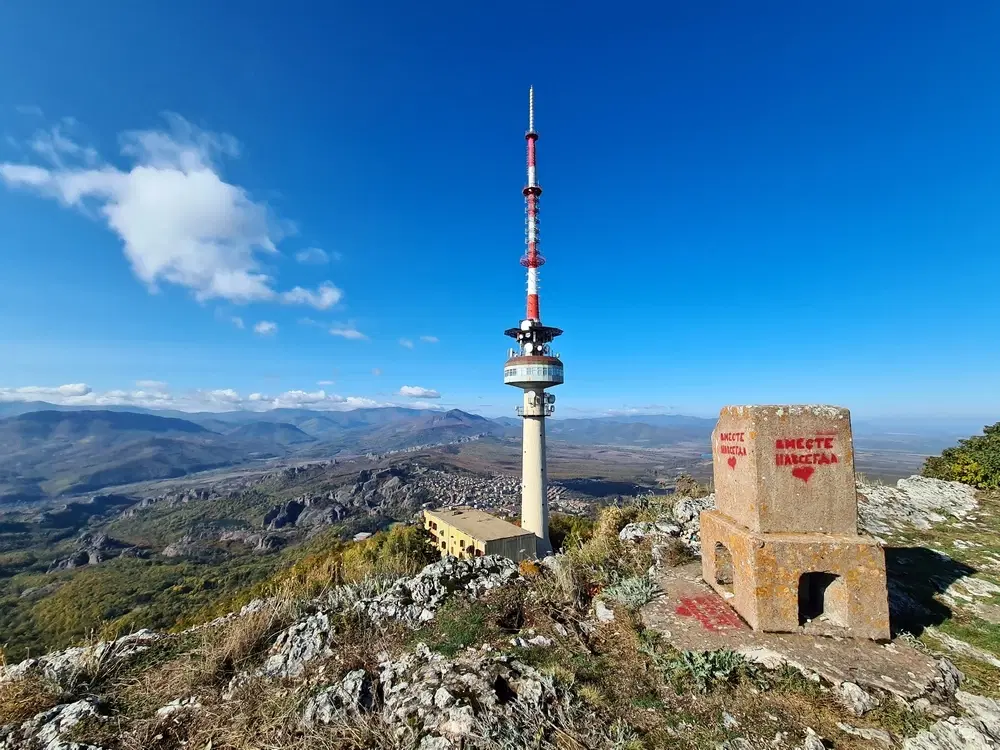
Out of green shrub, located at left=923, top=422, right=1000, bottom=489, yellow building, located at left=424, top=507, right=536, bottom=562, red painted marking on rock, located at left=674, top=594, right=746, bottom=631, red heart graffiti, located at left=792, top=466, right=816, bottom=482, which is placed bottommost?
yellow building, located at left=424, top=507, right=536, bottom=562

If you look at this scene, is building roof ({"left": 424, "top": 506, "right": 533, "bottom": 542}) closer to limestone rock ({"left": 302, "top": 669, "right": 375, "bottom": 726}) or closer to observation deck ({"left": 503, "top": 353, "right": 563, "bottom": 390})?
observation deck ({"left": 503, "top": 353, "right": 563, "bottom": 390})

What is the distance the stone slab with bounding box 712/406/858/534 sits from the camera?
5.11 m

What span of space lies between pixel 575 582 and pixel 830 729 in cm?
324

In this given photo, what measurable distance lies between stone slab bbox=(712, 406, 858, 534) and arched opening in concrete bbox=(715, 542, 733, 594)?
1.30 m

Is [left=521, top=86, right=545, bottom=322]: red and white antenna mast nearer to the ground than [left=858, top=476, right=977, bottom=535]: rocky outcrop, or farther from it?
farther from it

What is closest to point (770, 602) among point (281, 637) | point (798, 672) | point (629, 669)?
point (798, 672)

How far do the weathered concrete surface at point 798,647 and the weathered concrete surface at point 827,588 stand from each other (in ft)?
0.48

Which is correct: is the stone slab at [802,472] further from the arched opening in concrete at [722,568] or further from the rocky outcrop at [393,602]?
the rocky outcrop at [393,602]

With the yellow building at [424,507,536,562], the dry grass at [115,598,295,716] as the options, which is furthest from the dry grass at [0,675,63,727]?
the yellow building at [424,507,536,562]

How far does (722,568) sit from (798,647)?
6.01 feet

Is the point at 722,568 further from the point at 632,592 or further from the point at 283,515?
the point at 283,515

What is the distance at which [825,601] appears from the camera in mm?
4996

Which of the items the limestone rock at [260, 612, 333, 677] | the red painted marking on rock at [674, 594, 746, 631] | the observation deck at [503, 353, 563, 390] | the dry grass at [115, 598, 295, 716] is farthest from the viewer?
the observation deck at [503, 353, 563, 390]

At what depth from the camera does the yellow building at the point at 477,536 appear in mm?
25062
